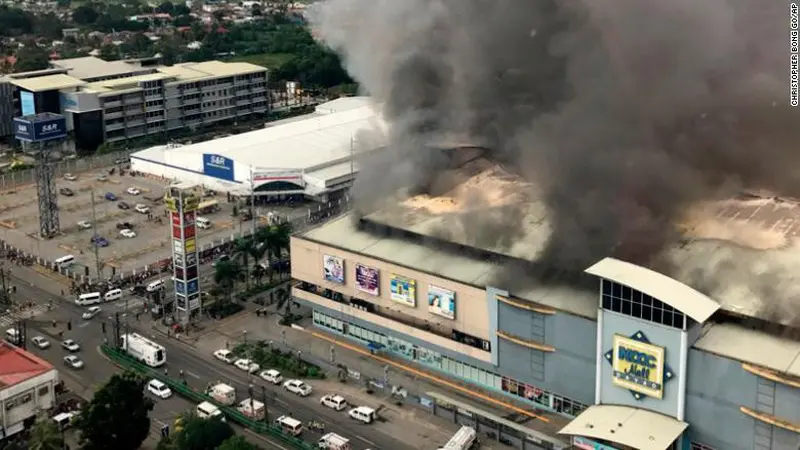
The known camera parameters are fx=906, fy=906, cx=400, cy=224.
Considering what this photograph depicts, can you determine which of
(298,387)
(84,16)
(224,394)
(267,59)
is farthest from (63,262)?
(84,16)

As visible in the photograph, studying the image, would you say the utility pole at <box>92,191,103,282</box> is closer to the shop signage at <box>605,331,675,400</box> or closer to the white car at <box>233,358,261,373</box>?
the white car at <box>233,358,261,373</box>

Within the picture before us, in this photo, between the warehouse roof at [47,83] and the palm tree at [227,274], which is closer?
the palm tree at [227,274]

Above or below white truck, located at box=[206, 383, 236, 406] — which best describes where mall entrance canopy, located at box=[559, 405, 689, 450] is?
above

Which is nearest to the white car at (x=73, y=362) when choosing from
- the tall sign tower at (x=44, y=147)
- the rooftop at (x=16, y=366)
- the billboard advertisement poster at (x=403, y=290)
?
the rooftop at (x=16, y=366)

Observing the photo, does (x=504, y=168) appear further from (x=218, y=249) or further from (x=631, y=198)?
(x=218, y=249)

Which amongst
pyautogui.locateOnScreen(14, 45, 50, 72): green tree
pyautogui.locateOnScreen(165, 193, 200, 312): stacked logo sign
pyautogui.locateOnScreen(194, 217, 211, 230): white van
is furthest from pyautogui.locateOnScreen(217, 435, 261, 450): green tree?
pyautogui.locateOnScreen(14, 45, 50, 72): green tree

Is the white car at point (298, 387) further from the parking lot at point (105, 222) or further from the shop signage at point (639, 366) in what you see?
the parking lot at point (105, 222)

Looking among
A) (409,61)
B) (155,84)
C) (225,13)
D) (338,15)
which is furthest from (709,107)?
(225,13)
